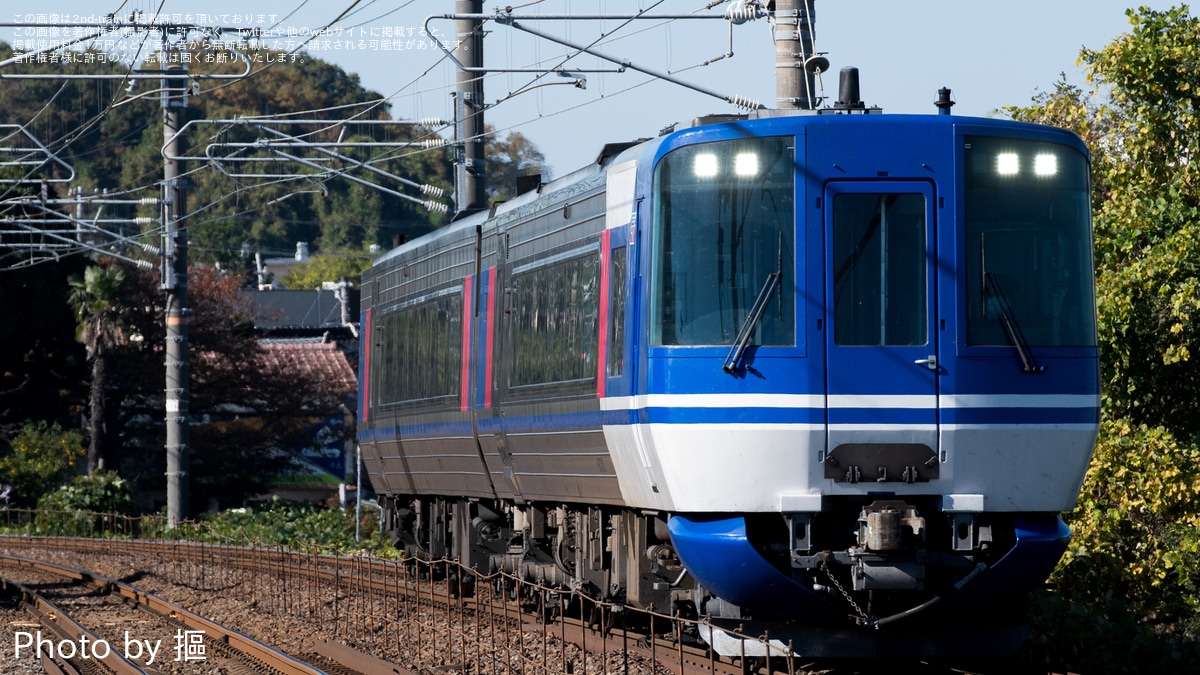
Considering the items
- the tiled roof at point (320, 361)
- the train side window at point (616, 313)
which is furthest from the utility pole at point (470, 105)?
the tiled roof at point (320, 361)

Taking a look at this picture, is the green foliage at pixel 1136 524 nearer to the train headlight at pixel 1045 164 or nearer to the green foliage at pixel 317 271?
the train headlight at pixel 1045 164

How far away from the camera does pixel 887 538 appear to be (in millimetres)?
9539

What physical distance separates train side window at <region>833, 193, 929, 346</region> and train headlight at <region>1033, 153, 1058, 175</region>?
713mm

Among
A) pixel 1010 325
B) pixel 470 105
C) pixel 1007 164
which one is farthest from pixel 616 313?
pixel 470 105

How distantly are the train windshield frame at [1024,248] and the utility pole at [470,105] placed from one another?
39.5 ft

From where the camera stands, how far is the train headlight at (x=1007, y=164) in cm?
1008

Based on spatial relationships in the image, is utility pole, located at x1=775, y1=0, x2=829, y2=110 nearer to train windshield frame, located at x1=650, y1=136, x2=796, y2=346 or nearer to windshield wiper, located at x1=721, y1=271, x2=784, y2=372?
train windshield frame, located at x1=650, y1=136, x2=796, y2=346

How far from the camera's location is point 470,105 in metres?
22.6

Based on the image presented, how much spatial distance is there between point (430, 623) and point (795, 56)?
18.7ft

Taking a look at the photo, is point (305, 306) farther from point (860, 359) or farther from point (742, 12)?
point (860, 359)

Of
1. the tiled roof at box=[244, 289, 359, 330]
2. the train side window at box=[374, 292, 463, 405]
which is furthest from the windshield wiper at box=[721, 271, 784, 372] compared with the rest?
the tiled roof at box=[244, 289, 359, 330]

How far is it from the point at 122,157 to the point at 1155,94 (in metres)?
70.3

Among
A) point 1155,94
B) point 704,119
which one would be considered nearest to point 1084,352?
point 704,119

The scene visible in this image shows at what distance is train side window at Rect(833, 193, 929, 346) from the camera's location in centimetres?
984
